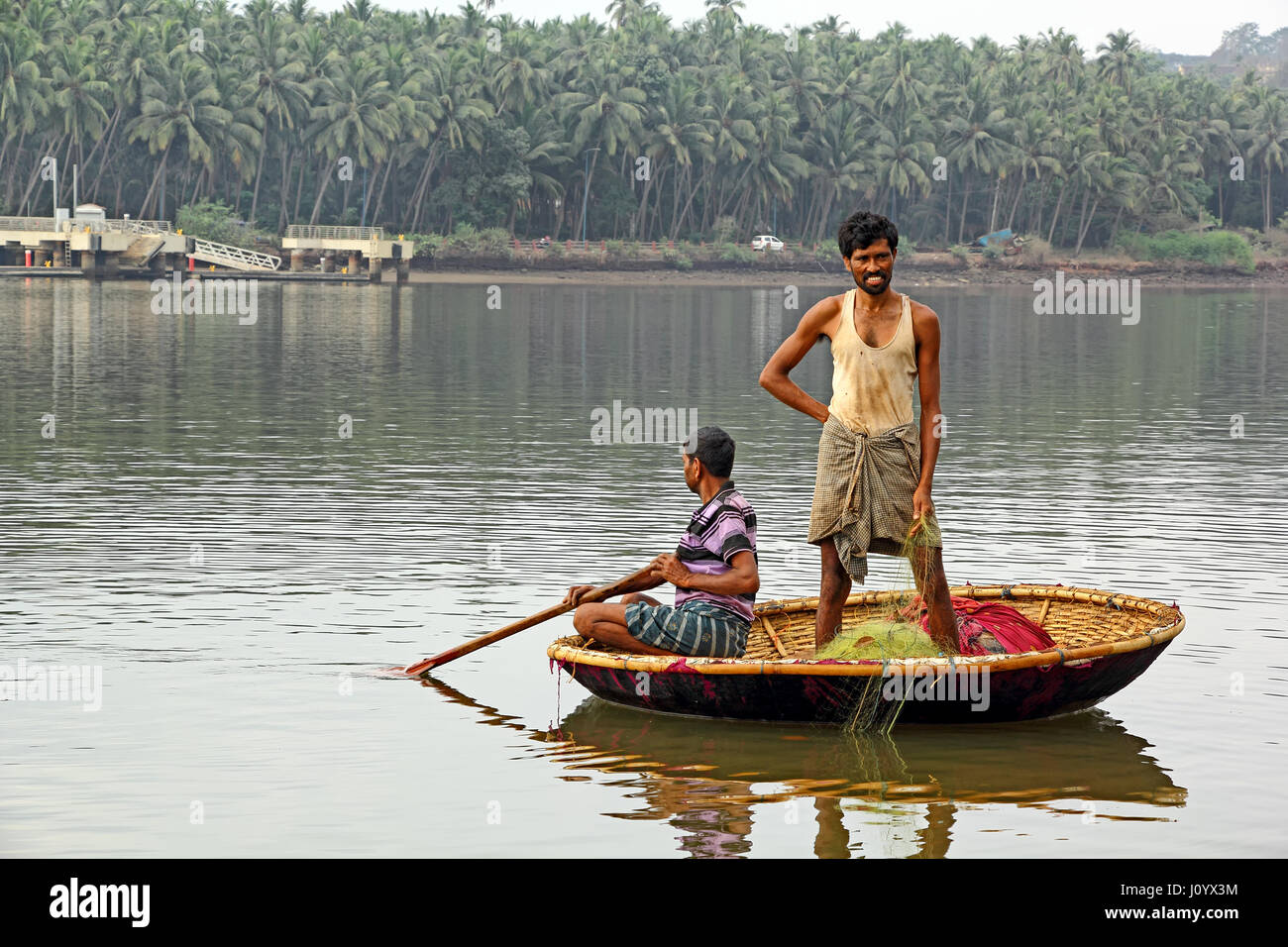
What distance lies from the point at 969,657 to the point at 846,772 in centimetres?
91

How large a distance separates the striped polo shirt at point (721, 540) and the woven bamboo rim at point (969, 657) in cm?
33

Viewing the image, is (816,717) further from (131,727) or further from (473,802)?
(131,727)

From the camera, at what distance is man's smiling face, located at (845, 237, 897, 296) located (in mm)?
9133

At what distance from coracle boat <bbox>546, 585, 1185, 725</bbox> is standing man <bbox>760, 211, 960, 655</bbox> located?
50 centimetres

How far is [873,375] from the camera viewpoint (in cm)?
934

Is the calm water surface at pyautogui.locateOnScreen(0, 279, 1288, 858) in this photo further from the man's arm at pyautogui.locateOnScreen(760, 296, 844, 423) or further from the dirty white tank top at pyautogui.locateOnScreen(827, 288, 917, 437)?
the man's arm at pyautogui.locateOnScreen(760, 296, 844, 423)

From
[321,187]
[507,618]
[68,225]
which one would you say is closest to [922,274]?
[321,187]

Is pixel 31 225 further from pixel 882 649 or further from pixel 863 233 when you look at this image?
pixel 863 233

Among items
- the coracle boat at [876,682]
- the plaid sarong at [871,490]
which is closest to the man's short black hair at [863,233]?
the plaid sarong at [871,490]

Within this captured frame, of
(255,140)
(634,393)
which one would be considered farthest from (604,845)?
(255,140)

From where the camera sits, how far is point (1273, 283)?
112250 millimetres

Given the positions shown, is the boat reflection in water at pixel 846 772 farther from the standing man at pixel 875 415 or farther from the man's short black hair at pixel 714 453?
the man's short black hair at pixel 714 453

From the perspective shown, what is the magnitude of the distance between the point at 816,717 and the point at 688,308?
187 feet

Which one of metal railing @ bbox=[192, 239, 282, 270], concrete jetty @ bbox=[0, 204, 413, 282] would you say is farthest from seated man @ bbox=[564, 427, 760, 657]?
metal railing @ bbox=[192, 239, 282, 270]
